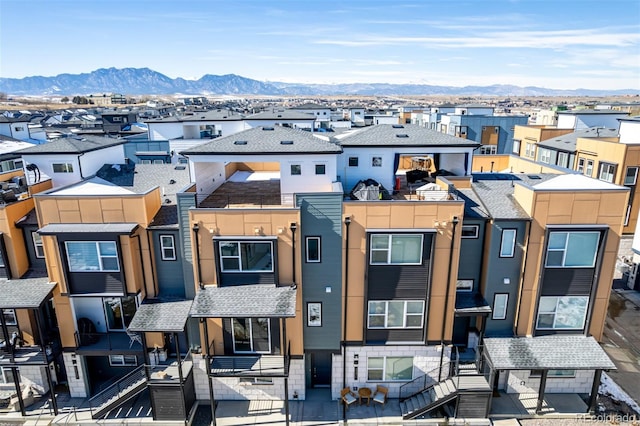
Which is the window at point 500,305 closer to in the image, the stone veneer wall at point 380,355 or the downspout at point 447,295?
the downspout at point 447,295

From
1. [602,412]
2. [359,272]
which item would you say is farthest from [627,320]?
[359,272]

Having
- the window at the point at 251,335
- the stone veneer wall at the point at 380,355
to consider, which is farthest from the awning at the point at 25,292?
the stone veneer wall at the point at 380,355

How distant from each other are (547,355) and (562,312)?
7.94ft

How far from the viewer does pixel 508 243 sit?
706 inches

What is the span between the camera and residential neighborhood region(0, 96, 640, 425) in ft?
56.7

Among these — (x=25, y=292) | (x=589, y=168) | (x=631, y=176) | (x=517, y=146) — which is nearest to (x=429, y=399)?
(x=25, y=292)

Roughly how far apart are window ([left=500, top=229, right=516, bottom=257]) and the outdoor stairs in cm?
662

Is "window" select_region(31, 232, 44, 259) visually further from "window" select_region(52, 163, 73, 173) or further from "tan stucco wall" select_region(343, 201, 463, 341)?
"tan stucco wall" select_region(343, 201, 463, 341)

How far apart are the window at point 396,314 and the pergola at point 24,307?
Result: 51.1 feet

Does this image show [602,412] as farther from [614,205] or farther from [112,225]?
[112,225]

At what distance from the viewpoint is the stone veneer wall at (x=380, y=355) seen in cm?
1897

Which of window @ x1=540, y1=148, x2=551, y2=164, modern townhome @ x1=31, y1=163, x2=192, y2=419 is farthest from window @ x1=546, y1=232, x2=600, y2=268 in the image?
window @ x1=540, y1=148, x2=551, y2=164

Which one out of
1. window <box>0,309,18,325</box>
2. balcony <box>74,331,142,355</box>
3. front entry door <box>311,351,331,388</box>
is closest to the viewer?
balcony <box>74,331,142,355</box>

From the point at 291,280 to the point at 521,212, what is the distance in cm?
1128
